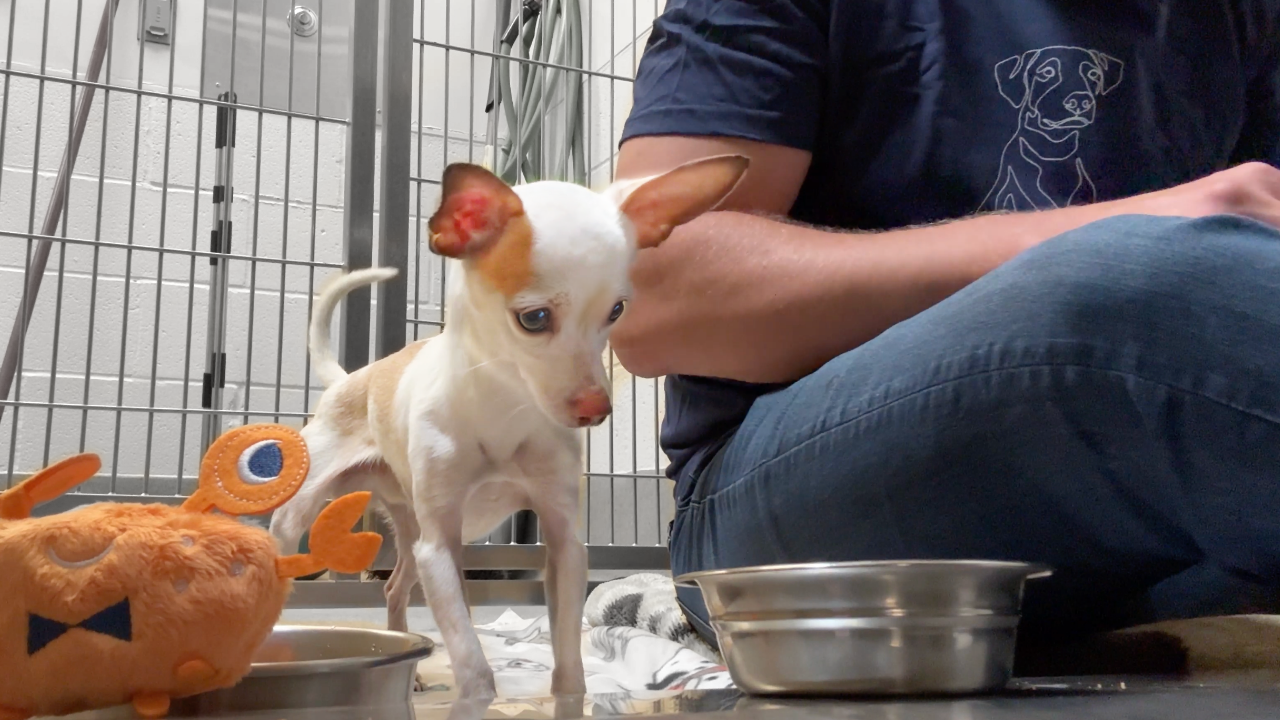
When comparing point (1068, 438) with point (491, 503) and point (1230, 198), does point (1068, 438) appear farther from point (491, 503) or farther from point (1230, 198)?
point (491, 503)

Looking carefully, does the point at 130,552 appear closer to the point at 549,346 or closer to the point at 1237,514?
the point at 549,346

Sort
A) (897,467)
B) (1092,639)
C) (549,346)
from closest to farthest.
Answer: (549,346)
(897,467)
(1092,639)

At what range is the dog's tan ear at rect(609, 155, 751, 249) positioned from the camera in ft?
1.55

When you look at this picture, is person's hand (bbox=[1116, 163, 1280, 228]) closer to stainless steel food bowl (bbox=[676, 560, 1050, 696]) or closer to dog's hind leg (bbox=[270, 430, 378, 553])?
stainless steel food bowl (bbox=[676, 560, 1050, 696])

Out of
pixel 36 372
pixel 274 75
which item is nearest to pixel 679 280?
pixel 274 75

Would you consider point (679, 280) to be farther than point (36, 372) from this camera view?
No

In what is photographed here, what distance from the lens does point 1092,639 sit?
0.82 m

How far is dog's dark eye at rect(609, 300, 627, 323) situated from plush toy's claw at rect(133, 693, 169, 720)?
27 cm

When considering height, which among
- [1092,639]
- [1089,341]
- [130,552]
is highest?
[1089,341]

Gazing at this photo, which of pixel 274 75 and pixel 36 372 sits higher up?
pixel 274 75

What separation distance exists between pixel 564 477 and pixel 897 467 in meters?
0.22

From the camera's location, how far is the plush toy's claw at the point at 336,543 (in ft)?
1.55

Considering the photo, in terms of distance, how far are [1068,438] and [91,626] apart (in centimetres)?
52

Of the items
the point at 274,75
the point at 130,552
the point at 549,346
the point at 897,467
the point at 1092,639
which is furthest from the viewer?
the point at 274,75
